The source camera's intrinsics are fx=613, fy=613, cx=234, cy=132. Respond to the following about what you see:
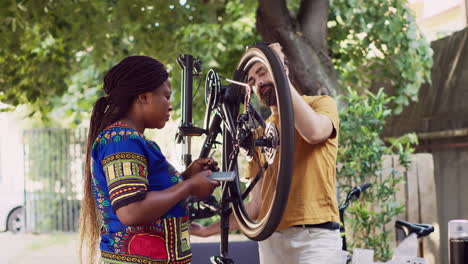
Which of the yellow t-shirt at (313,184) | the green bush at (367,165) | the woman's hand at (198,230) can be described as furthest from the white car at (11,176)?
the yellow t-shirt at (313,184)

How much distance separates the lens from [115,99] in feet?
5.62

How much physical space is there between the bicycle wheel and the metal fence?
353 inches

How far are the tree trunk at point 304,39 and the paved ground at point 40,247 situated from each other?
3.41 m

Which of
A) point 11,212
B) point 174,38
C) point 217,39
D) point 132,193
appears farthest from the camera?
point 11,212

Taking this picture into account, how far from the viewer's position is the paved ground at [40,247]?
8219 millimetres

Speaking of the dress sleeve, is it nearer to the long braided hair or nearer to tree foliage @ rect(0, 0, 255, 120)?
the long braided hair

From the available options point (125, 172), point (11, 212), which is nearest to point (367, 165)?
point (125, 172)

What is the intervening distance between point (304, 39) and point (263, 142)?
3.70 metres

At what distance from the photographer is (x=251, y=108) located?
1.87m

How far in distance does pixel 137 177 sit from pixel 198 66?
68cm

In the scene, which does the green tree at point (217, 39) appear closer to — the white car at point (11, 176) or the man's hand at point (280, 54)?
the man's hand at point (280, 54)

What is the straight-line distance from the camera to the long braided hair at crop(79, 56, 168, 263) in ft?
5.50

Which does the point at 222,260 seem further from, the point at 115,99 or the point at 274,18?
the point at 274,18

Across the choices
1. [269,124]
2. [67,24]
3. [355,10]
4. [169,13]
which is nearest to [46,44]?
[67,24]
